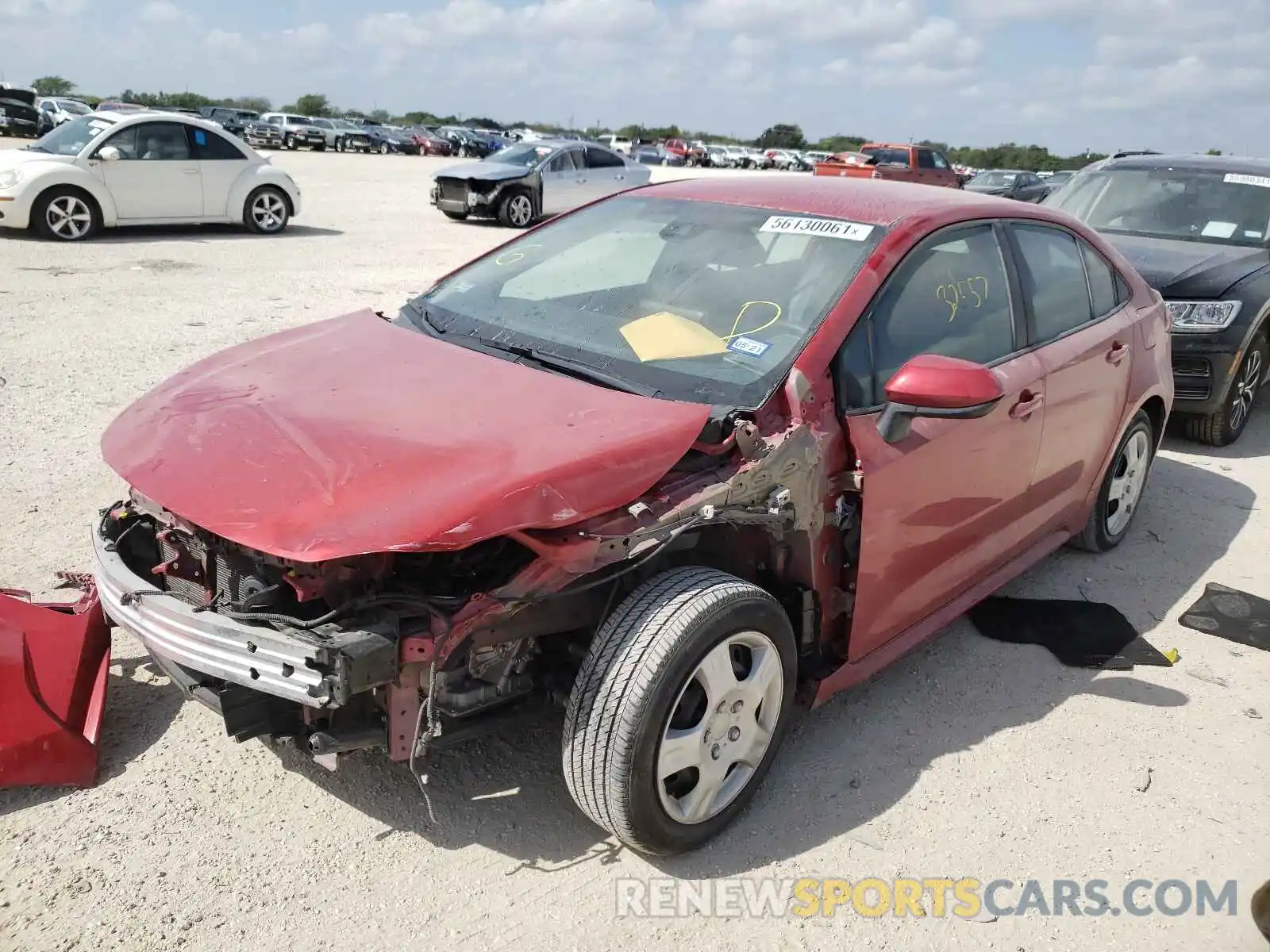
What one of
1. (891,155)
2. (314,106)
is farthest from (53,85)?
(891,155)

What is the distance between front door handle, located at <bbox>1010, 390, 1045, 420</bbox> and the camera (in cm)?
359

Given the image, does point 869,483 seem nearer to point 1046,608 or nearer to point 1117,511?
point 1046,608

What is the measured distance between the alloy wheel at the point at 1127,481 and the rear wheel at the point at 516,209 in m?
13.4

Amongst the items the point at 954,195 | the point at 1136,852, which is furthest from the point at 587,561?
the point at 954,195

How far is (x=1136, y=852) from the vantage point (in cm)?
294

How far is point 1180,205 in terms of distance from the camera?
772cm

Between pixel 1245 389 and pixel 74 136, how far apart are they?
12.9 metres

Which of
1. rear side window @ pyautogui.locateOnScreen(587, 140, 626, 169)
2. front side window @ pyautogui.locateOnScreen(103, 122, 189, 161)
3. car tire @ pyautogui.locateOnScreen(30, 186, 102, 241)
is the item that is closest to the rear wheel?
rear side window @ pyautogui.locateOnScreen(587, 140, 626, 169)

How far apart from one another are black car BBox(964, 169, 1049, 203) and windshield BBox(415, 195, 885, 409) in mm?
21126

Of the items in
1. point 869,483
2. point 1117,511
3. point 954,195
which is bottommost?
point 1117,511

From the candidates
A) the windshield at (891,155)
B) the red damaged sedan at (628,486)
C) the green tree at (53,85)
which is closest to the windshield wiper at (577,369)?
the red damaged sedan at (628,486)

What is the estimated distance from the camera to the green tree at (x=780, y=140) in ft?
270

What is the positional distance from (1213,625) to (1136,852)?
1813 mm

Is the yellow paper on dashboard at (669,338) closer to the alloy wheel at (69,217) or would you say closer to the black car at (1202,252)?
the black car at (1202,252)
